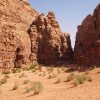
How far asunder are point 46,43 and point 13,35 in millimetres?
8935

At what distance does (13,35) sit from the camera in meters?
35.8

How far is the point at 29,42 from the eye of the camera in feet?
134

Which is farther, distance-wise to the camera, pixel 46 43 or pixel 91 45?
pixel 46 43

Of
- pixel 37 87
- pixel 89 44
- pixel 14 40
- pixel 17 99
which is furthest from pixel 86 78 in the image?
pixel 89 44

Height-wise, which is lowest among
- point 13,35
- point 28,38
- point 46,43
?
point 46,43

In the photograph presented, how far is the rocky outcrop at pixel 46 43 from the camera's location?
42.2 m

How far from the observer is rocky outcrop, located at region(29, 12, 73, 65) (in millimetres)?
42188

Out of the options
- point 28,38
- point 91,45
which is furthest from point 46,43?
point 91,45

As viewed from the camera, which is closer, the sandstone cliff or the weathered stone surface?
the weathered stone surface

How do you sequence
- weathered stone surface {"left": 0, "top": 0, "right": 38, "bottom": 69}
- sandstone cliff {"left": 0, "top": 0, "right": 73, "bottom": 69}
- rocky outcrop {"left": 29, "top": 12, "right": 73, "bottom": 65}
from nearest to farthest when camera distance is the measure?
weathered stone surface {"left": 0, "top": 0, "right": 38, "bottom": 69} < sandstone cliff {"left": 0, "top": 0, "right": 73, "bottom": 69} < rocky outcrop {"left": 29, "top": 12, "right": 73, "bottom": 65}

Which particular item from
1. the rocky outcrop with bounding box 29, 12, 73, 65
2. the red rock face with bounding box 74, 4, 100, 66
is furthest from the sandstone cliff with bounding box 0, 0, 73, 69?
the red rock face with bounding box 74, 4, 100, 66

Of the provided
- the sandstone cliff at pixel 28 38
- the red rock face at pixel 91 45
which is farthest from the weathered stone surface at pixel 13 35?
the red rock face at pixel 91 45

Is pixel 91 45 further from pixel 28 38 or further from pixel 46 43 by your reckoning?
pixel 28 38

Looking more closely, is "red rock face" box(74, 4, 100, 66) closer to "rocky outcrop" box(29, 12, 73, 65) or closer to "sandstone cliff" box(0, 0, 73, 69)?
"rocky outcrop" box(29, 12, 73, 65)
